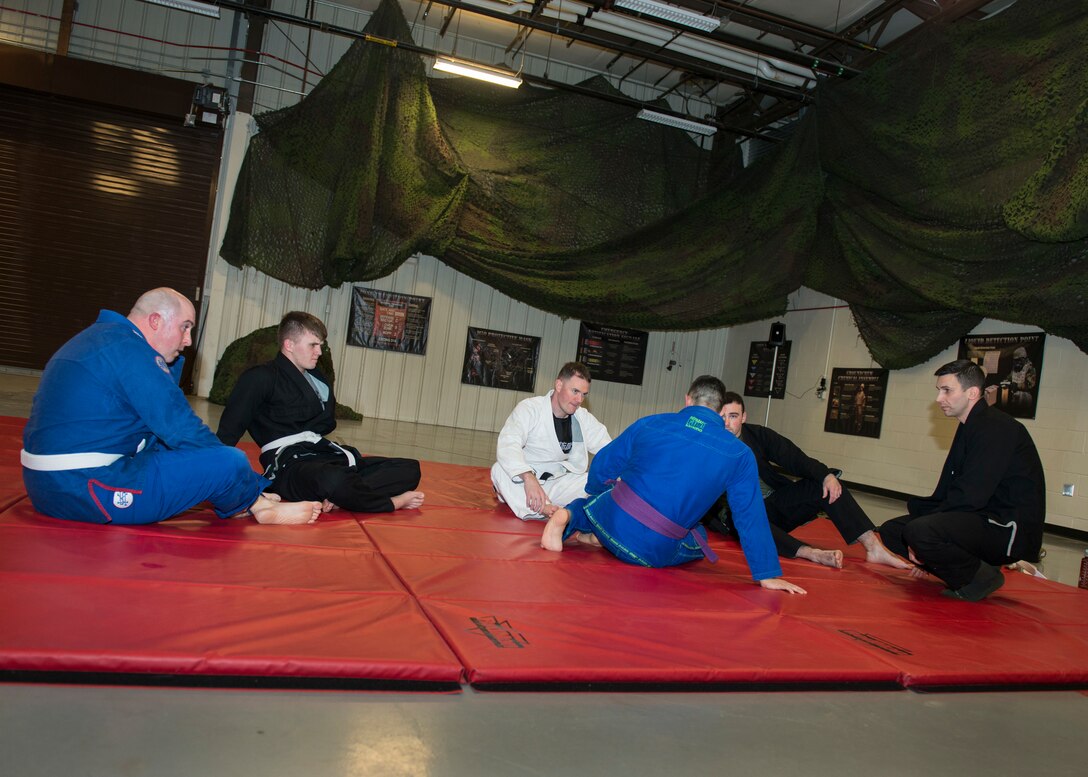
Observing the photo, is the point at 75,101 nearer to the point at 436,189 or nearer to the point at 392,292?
the point at 392,292

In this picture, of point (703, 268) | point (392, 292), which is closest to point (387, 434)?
point (392, 292)

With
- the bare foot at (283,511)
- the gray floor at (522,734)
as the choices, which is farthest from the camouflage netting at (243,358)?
the gray floor at (522,734)

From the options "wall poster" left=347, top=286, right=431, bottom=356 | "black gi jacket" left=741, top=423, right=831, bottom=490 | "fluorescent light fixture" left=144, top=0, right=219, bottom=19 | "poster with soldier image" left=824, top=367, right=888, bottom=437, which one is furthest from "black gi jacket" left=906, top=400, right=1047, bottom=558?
"wall poster" left=347, top=286, right=431, bottom=356

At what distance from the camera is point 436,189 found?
8422mm

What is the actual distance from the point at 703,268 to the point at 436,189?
9.86ft

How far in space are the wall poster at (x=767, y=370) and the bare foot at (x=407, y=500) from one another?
324 inches

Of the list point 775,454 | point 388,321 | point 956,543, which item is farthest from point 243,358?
point 956,543

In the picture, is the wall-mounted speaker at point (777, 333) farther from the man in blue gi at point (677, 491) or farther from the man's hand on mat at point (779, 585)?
the man's hand on mat at point (779, 585)

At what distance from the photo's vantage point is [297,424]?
3660mm

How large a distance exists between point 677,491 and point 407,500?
4.86ft

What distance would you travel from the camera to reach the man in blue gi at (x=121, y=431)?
257 cm

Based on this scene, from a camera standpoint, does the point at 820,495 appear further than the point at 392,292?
No

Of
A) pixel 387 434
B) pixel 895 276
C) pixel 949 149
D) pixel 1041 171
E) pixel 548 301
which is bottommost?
pixel 387 434

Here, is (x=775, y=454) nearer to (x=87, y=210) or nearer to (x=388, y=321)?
A: (x=388, y=321)
